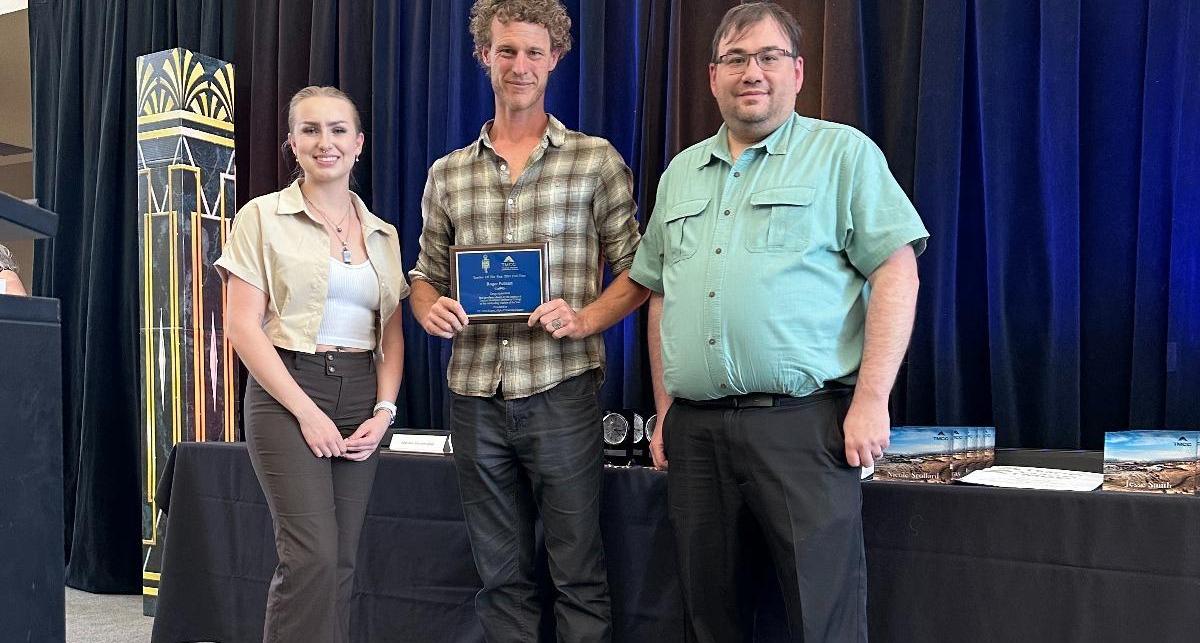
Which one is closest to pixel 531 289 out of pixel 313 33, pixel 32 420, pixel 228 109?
pixel 32 420

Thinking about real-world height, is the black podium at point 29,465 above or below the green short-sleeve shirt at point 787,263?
below

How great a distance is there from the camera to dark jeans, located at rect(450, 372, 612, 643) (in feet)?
7.06

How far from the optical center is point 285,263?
207 cm

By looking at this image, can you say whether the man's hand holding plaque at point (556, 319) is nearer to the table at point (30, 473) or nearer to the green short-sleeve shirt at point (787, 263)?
the green short-sleeve shirt at point (787, 263)

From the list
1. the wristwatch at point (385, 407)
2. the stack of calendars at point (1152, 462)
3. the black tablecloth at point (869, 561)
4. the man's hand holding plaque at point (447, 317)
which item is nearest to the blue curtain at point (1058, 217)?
the black tablecloth at point (869, 561)

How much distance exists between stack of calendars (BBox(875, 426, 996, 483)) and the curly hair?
116 cm

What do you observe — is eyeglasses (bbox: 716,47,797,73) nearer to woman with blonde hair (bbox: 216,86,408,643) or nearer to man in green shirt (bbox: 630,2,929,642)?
man in green shirt (bbox: 630,2,929,642)

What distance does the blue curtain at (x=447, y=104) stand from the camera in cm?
308

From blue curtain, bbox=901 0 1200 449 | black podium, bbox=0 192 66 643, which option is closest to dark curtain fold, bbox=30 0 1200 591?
blue curtain, bbox=901 0 1200 449

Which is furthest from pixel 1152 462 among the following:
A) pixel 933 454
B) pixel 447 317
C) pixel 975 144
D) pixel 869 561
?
pixel 447 317

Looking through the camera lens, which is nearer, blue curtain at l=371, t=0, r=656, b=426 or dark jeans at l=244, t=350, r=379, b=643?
dark jeans at l=244, t=350, r=379, b=643

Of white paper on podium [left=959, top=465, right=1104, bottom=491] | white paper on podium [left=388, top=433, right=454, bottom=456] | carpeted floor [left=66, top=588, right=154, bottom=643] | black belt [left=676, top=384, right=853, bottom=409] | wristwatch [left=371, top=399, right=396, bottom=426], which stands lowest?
carpeted floor [left=66, top=588, right=154, bottom=643]

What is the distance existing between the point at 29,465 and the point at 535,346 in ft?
3.72

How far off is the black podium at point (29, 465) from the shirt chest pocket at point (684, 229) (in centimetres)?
114
